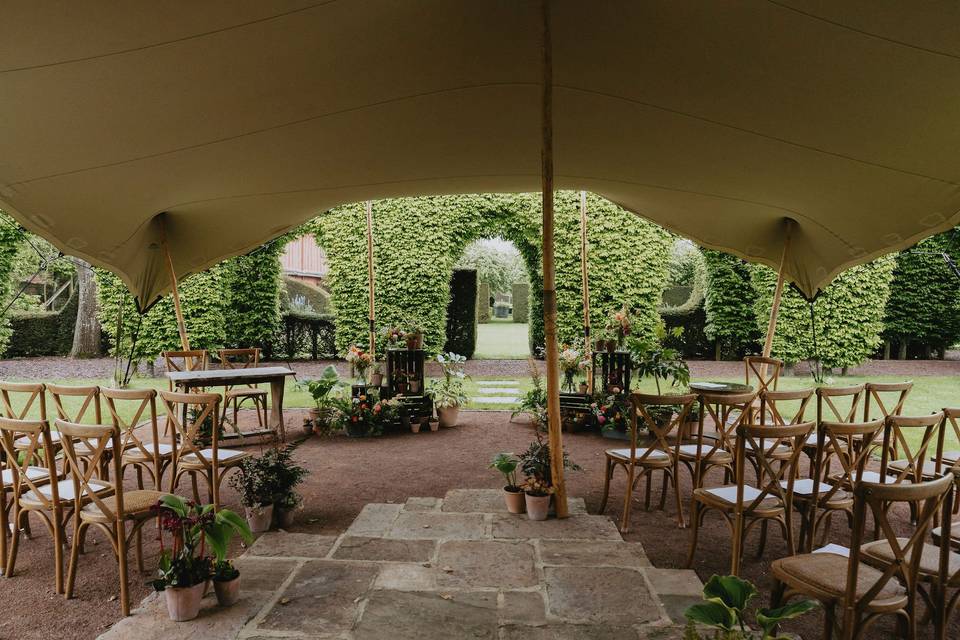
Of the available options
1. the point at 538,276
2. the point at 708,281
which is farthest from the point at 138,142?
the point at 708,281

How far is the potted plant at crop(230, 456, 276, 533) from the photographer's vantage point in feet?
12.4

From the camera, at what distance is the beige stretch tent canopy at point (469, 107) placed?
2.55 meters

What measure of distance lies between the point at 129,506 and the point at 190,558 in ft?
2.48

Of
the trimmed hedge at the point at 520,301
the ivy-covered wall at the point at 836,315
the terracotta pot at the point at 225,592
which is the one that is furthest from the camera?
the trimmed hedge at the point at 520,301

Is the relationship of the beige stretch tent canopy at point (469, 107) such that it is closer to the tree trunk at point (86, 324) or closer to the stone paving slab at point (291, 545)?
the stone paving slab at point (291, 545)

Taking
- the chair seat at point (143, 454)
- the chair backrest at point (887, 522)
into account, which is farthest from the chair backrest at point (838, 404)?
the chair seat at point (143, 454)

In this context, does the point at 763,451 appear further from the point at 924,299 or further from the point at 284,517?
the point at 924,299

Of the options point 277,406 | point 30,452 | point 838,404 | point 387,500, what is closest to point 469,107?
point 387,500

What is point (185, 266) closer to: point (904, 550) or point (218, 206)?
point (218, 206)

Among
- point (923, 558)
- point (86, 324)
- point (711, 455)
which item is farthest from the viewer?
point (86, 324)

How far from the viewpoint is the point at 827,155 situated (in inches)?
150

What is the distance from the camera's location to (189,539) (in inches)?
104

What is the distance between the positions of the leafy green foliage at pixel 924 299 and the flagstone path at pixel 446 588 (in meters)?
14.4

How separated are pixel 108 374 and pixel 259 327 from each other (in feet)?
9.70
